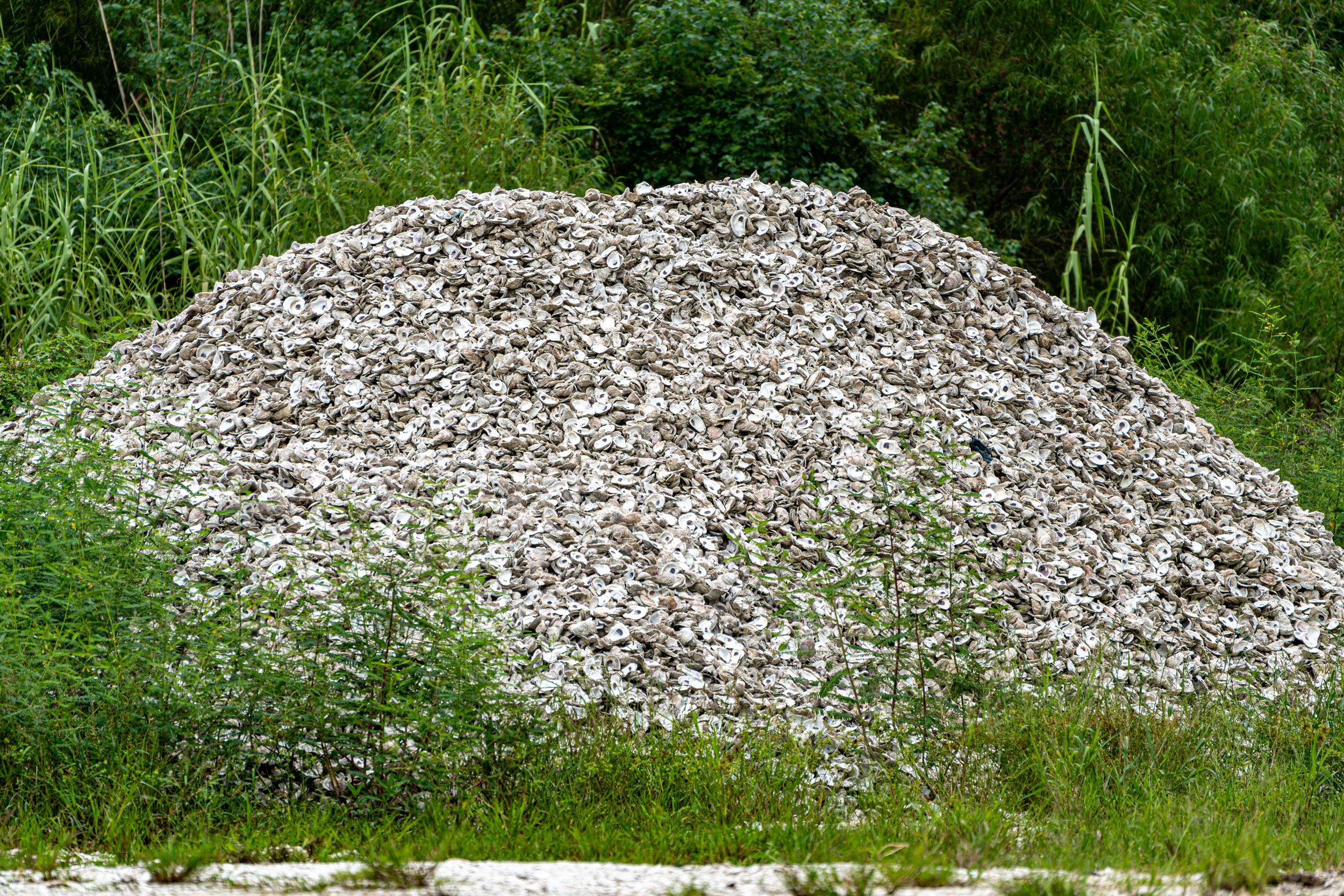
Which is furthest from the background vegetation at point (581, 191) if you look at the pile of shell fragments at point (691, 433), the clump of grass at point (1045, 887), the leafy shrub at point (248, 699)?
the pile of shell fragments at point (691, 433)

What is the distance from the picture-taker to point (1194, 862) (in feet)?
7.39

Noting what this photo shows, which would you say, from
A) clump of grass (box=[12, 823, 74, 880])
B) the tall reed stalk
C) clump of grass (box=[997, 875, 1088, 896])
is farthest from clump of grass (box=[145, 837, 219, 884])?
the tall reed stalk

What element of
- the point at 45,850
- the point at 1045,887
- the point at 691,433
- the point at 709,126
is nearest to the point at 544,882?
the point at 1045,887

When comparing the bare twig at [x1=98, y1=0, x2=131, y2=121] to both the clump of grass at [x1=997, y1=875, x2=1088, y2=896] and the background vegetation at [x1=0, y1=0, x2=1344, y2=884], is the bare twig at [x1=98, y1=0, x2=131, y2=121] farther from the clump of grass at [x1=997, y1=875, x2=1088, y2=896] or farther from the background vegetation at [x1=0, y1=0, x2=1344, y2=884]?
the clump of grass at [x1=997, y1=875, x2=1088, y2=896]

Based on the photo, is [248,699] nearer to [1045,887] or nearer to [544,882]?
[544,882]

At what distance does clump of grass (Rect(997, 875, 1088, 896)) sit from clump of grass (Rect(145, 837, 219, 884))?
4.82 feet

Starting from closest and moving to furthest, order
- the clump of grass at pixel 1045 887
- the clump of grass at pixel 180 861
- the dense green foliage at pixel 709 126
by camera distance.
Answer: the clump of grass at pixel 1045 887
the clump of grass at pixel 180 861
the dense green foliage at pixel 709 126

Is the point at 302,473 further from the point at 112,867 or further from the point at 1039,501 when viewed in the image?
the point at 1039,501

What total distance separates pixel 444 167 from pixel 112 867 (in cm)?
451

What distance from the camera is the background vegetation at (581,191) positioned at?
2.60m

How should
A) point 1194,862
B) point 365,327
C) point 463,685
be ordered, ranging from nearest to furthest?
point 1194,862 < point 463,685 < point 365,327

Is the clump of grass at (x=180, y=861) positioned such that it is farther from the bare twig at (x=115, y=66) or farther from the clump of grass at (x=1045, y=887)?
the bare twig at (x=115, y=66)

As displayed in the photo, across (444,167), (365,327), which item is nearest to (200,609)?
(365,327)

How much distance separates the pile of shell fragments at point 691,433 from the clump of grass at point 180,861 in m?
0.83
